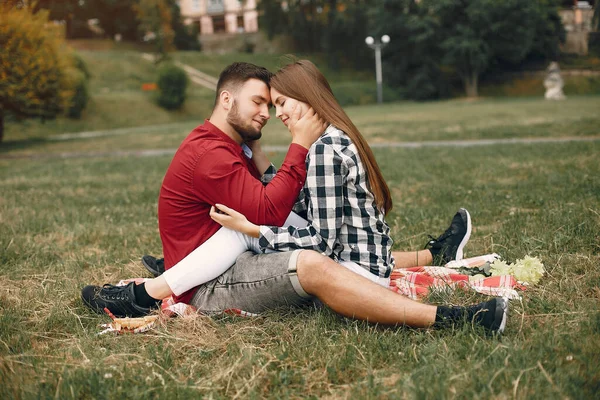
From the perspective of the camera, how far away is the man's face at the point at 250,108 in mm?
3357

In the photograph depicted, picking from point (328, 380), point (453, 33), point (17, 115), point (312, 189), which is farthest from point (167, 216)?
point (453, 33)

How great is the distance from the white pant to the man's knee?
270 mm

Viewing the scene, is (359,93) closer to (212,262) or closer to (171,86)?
(171,86)

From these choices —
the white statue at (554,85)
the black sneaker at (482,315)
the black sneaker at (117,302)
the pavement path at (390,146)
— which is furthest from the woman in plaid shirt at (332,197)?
the white statue at (554,85)

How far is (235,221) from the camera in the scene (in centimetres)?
304

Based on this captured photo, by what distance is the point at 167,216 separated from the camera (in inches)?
131

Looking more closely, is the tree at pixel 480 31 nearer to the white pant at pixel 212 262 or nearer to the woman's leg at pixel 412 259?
the woman's leg at pixel 412 259

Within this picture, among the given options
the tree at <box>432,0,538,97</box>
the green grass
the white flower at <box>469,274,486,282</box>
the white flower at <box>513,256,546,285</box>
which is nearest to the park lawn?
the green grass

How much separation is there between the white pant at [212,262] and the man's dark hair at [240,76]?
82cm

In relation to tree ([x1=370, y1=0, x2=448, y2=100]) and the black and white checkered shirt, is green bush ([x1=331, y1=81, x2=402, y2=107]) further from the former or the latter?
the black and white checkered shirt

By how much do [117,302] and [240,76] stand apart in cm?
149

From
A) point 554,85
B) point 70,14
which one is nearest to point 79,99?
point 554,85

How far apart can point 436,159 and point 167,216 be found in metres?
7.43

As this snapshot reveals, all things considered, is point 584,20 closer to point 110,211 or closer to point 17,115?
point 17,115
